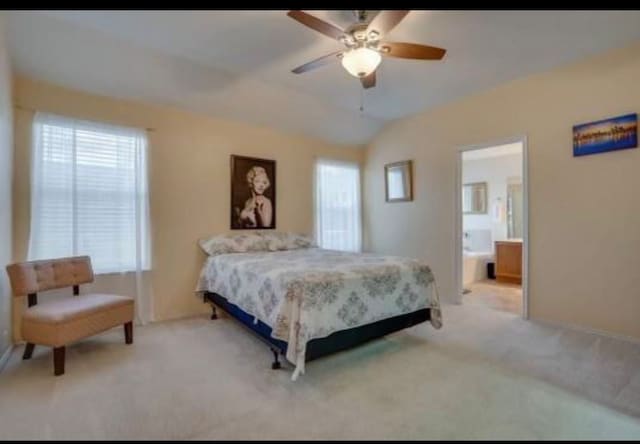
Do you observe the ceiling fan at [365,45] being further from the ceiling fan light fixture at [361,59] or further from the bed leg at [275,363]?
the bed leg at [275,363]

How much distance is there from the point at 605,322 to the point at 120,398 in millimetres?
4100

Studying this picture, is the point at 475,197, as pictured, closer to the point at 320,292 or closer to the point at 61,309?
the point at 320,292

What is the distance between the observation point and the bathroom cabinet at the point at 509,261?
543 cm

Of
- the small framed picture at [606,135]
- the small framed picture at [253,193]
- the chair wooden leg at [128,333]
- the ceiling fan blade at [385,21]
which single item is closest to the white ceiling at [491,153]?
the small framed picture at [606,135]

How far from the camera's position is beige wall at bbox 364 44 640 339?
112 inches

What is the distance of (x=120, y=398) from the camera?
1933 mm

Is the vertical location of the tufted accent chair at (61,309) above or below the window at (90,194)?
below

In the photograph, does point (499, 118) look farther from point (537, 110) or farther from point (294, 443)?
point (294, 443)

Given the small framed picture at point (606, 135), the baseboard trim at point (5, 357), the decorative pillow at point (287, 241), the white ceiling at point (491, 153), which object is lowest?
the baseboard trim at point (5, 357)

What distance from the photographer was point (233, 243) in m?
3.79

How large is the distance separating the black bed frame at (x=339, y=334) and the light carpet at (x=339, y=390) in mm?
156

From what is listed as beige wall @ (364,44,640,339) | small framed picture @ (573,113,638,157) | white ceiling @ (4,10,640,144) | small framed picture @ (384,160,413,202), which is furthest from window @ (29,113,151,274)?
small framed picture @ (573,113,638,157)

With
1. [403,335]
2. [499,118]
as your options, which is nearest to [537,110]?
[499,118]

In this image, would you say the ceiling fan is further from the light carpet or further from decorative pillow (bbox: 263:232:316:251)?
decorative pillow (bbox: 263:232:316:251)
